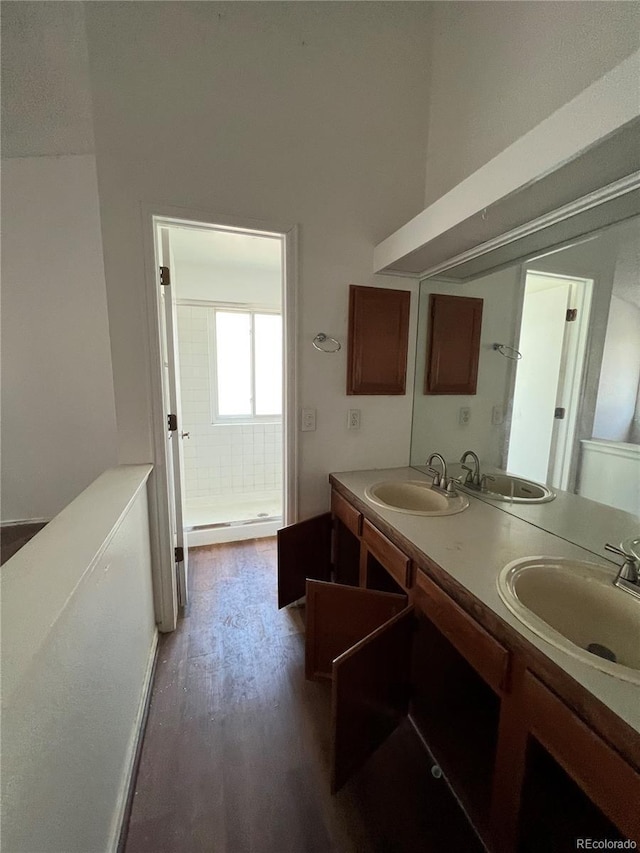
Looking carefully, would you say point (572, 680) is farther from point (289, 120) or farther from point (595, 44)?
point (289, 120)

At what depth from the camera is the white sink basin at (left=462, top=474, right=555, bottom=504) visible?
4.35 ft

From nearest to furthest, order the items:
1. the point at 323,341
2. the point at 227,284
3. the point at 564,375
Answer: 1. the point at 564,375
2. the point at 323,341
3. the point at 227,284

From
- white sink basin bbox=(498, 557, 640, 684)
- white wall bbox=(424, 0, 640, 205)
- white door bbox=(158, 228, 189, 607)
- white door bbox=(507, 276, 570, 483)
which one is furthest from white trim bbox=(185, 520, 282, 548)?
white wall bbox=(424, 0, 640, 205)

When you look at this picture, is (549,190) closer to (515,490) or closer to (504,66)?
(504,66)

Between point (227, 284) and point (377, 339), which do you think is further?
point (227, 284)

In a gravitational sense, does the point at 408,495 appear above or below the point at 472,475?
below

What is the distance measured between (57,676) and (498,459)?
1639 mm

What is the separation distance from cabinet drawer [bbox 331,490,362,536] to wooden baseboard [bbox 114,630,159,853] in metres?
1.09

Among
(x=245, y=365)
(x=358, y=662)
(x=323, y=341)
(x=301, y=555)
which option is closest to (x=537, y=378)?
(x=323, y=341)

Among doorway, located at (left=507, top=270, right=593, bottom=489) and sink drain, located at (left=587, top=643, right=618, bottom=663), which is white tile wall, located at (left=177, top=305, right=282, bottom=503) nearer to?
doorway, located at (left=507, top=270, right=593, bottom=489)

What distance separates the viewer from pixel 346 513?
1.68 m

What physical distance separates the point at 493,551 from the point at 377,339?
3.96 feet

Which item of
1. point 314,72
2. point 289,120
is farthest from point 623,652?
point 314,72

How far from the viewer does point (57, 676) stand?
63 centimetres
